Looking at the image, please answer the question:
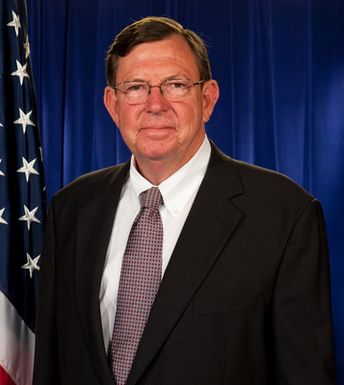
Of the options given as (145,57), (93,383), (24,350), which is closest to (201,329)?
(93,383)

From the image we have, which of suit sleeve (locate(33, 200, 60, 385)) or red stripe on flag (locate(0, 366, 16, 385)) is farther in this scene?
red stripe on flag (locate(0, 366, 16, 385))

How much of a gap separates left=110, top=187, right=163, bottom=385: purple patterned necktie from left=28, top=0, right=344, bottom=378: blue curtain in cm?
251

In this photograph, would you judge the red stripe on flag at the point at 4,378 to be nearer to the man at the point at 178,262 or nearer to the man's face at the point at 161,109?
the man at the point at 178,262

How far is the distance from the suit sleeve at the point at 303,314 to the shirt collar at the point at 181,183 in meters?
0.32

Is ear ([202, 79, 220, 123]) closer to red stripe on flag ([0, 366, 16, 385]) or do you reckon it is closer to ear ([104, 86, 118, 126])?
ear ([104, 86, 118, 126])

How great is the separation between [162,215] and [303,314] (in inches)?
18.4

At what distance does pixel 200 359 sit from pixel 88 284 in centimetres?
38

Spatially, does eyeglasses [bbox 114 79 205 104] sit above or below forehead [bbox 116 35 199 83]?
below

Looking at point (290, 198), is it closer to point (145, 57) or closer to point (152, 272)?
point (152, 272)

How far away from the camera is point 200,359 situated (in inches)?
60.2

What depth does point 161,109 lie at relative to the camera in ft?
5.39

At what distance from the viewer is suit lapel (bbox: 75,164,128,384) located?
1.61 m

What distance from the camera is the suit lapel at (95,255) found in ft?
5.29

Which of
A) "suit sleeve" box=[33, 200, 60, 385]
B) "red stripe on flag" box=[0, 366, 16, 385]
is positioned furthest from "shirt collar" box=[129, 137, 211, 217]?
"red stripe on flag" box=[0, 366, 16, 385]
